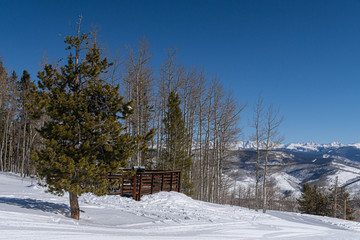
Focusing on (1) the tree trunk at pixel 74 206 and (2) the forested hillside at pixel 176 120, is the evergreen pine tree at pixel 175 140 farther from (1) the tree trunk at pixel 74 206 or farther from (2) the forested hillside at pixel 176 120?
(1) the tree trunk at pixel 74 206

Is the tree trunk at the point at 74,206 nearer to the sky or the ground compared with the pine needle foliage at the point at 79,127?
nearer to the ground

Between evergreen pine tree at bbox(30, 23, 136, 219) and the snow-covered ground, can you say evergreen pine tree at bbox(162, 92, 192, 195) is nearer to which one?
the snow-covered ground

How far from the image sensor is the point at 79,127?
6105 millimetres

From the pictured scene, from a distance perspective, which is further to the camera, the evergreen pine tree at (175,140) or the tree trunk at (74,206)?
the evergreen pine tree at (175,140)

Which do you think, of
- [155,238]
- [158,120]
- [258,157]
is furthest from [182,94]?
[155,238]

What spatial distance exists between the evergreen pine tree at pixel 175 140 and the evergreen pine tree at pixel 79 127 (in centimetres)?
1285

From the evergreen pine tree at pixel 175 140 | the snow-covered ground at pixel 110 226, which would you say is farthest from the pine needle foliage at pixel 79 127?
the evergreen pine tree at pixel 175 140

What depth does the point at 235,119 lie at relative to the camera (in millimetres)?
21984

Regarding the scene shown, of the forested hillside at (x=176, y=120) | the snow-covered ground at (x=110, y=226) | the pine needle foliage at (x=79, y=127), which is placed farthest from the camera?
the forested hillside at (x=176, y=120)

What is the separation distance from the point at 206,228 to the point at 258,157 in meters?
13.3

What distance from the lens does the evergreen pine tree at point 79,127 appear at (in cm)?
592

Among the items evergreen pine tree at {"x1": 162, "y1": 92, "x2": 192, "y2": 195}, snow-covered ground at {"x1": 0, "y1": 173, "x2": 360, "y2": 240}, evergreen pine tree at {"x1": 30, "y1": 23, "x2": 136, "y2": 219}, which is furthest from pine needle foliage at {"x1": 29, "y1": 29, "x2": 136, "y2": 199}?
evergreen pine tree at {"x1": 162, "y1": 92, "x2": 192, "y2": 195}

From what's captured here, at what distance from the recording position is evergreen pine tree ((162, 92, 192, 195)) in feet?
64.5

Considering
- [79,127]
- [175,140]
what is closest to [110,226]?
[79,127]
